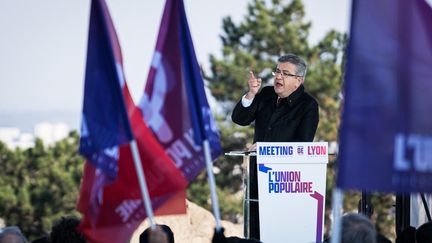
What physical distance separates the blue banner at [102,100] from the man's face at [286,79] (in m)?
2.20

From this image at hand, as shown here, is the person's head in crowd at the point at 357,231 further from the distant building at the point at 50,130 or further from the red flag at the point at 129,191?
the distant building at the point at 50,130

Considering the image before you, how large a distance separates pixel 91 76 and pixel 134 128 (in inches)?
17.6

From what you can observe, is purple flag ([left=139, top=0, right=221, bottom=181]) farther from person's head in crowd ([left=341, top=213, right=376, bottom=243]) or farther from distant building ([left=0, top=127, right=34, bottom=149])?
distant building ([left=0, top=127, right=34, bottom=149])

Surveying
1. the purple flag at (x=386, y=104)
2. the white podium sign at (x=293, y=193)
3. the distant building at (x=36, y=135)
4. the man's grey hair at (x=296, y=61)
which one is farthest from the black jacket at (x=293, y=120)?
the distant building at (x=36, y=135)

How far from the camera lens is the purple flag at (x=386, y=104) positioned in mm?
5941

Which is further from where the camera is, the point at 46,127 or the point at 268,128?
the point at 46,127

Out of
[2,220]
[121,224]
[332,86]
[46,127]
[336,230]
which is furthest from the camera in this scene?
[46,127]

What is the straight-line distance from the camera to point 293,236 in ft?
28.3

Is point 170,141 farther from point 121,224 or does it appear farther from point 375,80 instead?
point 375,80

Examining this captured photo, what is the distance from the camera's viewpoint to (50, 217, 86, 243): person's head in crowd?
22.6 feet

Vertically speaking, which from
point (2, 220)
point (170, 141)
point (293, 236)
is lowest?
point (2, 220)

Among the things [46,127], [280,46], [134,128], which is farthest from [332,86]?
[134,128]

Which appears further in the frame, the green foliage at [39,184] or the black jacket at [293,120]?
the green foliage at [39,184]

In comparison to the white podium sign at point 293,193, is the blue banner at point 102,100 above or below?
above
